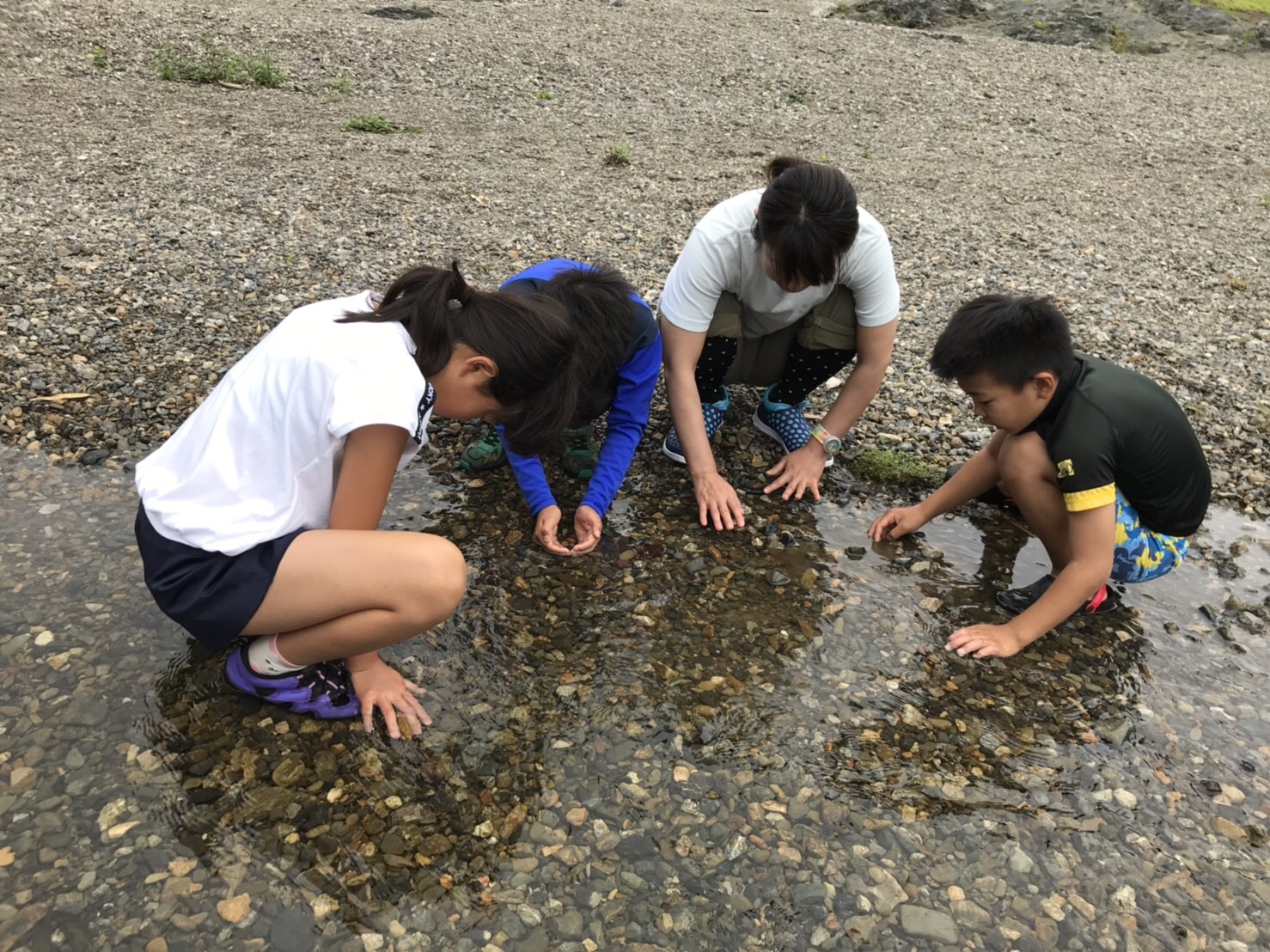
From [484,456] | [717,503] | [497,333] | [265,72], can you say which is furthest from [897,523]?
[265,72]

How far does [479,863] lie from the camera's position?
2504mm

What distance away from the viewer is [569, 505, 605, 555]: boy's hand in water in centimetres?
370

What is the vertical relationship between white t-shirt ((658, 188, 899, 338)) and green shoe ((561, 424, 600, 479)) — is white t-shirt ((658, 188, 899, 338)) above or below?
above

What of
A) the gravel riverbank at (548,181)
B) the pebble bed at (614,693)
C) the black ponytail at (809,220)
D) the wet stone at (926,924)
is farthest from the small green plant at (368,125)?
the wet stone at (926,924)

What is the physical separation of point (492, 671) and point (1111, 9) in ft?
81.4

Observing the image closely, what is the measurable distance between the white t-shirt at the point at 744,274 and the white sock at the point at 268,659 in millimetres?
2100

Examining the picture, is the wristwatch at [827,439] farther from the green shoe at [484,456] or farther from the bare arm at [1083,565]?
the green shoe at [484,456]

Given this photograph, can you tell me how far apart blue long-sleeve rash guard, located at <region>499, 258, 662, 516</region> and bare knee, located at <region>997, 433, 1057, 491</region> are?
142cm

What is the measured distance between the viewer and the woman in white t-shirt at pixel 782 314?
332cm

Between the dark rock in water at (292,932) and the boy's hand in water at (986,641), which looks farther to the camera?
the boy's hand in water at (986,641)

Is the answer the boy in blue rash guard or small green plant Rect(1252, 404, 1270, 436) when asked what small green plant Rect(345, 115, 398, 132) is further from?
small green plant Rect(1252, 404, 1270, 436)

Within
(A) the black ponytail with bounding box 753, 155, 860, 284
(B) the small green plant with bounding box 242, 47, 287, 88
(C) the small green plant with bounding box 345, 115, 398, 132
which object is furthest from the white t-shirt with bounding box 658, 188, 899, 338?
(B) the small green plant with bounding box 242, 47, 287, 88

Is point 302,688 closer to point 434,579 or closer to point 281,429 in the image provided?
point 434,579

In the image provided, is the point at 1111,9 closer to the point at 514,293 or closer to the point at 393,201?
the point at 393,201
